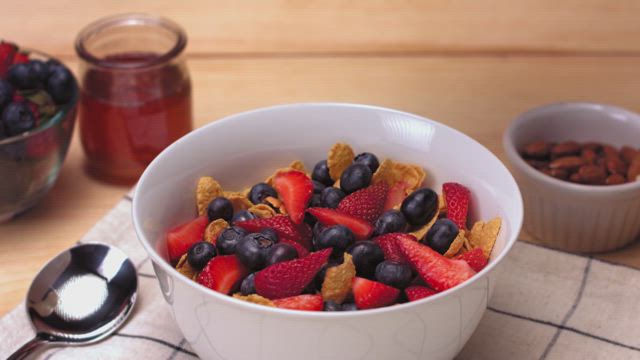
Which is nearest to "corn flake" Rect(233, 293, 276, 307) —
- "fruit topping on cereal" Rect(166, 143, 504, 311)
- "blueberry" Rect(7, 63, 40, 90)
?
"fruit topping on cereal" Rect(166, 143, 504, 311)

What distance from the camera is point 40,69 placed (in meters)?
1.41

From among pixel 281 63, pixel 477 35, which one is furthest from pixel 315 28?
pixel 477 35

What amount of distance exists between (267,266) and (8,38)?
122 cm

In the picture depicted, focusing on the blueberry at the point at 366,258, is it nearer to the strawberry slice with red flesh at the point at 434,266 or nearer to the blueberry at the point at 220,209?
the strawberry slice with red flesh at the point at 434,266

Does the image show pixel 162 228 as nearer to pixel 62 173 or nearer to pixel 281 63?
pixel 62 173

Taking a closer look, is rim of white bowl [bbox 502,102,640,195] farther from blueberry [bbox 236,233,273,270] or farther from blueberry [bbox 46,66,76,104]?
blueberry [bbox 46,66,76,104]

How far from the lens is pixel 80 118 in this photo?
59.6 inches

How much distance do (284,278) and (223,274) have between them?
8 cm

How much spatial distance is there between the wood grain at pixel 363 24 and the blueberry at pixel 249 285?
1004 mm

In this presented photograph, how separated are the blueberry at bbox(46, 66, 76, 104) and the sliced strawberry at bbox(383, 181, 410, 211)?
56 centimetres

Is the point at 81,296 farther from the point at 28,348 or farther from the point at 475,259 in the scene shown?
the point at 475,259

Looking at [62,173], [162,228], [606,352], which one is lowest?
[62,173]

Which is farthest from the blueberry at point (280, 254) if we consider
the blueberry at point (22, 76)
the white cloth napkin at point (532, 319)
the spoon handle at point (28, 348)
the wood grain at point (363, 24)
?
the wood grain at point (363, 24)

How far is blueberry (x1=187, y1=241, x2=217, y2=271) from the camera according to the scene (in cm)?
104
